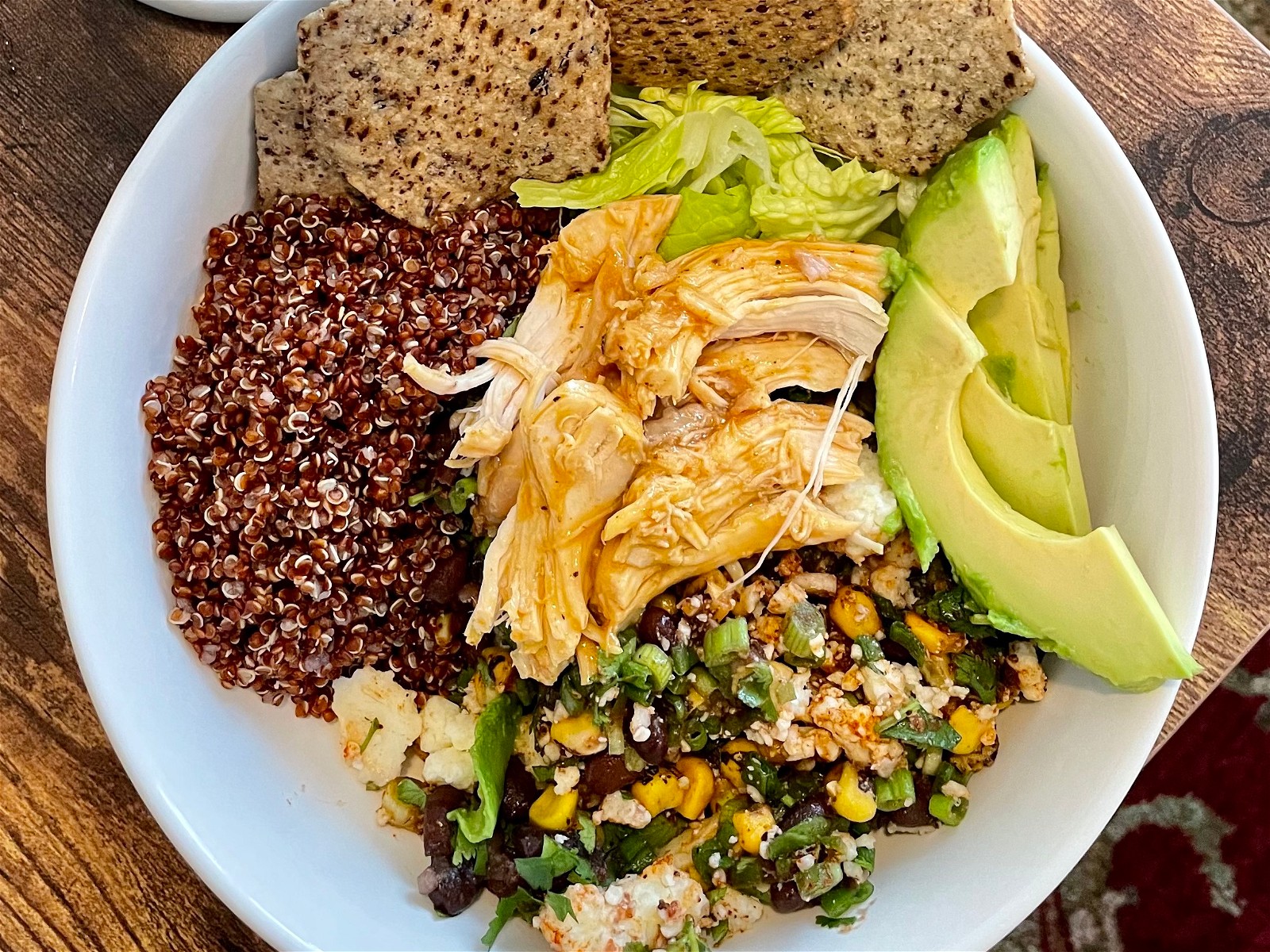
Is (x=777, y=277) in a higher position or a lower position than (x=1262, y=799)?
higher

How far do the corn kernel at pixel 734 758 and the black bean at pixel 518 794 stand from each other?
0.43 meters

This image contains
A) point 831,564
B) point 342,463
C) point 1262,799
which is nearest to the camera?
point 342,463

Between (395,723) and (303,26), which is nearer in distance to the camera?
(303,26)

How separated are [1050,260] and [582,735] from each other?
4.70 feet

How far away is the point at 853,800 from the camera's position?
211cm

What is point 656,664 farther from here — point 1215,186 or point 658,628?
point 1215,186

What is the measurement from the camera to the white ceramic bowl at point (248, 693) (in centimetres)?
197

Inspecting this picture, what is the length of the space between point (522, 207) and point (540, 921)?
1.58 m

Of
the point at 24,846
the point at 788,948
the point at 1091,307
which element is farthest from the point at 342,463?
the point at 1091,307

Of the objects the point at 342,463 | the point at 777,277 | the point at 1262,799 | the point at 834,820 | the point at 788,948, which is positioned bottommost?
the point at 1262,799

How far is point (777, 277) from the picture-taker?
2133mm

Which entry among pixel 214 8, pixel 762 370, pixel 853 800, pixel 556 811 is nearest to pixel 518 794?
pixel 556 811

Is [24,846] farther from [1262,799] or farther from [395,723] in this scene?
[1262,799]

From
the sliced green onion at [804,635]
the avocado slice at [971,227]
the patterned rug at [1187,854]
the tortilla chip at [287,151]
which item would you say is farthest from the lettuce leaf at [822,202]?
the patterned rug at [1187,854]
